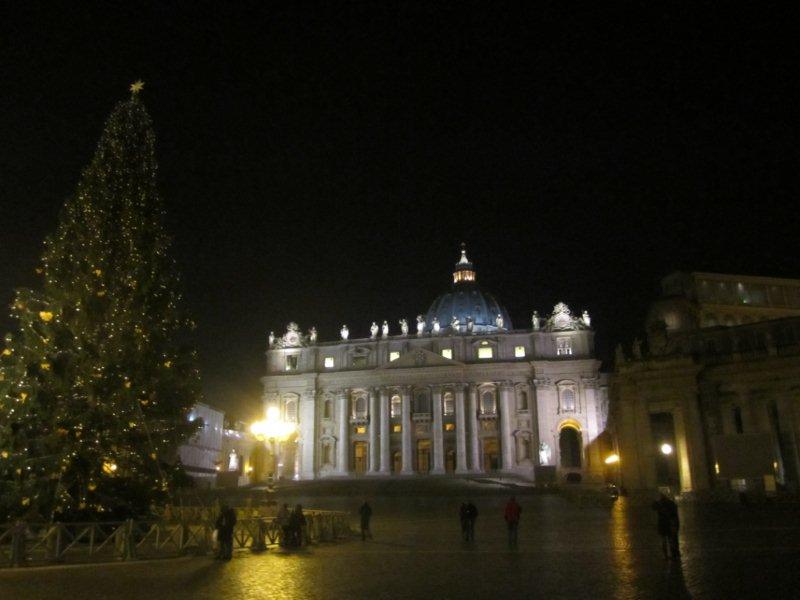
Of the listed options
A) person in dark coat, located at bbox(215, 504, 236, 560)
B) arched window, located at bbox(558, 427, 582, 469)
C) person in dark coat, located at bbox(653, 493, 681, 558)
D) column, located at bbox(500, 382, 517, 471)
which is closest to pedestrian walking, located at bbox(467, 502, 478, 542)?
person in dark coat, located at bbox(653, 493, 681, 558)

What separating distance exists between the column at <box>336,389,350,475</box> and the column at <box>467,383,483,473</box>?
15.4 m

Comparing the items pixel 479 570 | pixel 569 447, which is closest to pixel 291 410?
pixel 569 447

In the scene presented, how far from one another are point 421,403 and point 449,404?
350 centimetres

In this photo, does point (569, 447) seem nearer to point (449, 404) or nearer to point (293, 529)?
point (449, 404)

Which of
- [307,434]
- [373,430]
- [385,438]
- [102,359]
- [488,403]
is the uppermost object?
[488,403]

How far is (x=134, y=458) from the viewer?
66.8 ft

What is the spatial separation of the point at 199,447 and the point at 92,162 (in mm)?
63500

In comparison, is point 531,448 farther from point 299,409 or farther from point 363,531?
point 363,531

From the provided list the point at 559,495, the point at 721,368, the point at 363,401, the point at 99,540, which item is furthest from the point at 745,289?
the point at 99,540

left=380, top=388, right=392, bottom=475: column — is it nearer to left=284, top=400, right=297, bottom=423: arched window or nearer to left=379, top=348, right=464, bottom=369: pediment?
left=379, top=348, right=464, bottom=369: pediment

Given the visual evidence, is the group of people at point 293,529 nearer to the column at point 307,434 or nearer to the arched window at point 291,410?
the column at point 307,434

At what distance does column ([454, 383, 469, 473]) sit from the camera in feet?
264

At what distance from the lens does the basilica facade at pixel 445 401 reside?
80.9 meters

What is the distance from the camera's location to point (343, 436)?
3381 inches
